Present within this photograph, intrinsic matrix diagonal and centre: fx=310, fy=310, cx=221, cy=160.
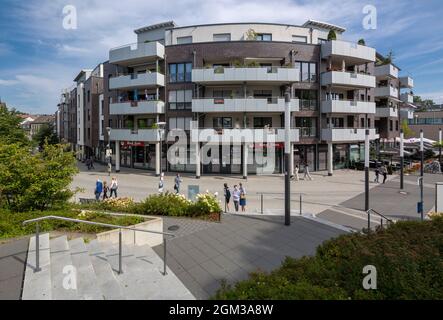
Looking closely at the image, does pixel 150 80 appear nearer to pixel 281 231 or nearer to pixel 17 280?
pixel 281 231

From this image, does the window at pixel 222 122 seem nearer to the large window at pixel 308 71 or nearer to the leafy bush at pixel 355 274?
the large window at pixel 308 71

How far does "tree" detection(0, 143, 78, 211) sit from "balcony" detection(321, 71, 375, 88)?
27.2 meters

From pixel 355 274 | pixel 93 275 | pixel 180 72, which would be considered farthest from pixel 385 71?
pixel 93 275

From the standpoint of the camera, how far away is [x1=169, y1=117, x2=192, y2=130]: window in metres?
32.1

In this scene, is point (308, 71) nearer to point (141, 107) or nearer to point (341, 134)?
point (341, 134)

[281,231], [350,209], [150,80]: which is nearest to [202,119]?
[150,80]

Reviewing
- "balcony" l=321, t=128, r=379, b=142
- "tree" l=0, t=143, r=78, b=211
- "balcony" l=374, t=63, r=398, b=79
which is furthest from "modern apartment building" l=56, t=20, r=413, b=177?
"tree" l=0, t=143, r=78, b=211

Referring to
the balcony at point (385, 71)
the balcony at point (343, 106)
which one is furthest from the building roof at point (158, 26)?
the balcony at point (385, 71)

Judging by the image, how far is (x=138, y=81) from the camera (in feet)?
105

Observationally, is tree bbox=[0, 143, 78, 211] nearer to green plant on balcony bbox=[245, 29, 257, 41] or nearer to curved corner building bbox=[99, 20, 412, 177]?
curved corner building bbox=[99, 20, 412, 177]

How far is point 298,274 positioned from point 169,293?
101 inches

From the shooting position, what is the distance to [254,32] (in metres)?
32.3

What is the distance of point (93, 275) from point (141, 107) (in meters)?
27.7

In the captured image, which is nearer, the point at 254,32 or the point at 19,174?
the point at 19,174
